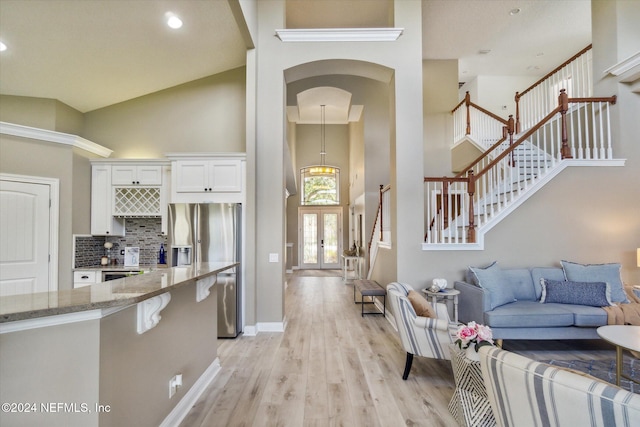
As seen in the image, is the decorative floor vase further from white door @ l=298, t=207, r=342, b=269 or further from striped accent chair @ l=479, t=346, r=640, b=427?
white door @ l=298, t=207, r=342, b=269

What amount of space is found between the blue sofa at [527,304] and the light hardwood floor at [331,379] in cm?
32

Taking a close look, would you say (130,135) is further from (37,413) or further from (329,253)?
(329,253)

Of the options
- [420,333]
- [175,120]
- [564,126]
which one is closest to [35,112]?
[175,120]

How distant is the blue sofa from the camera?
134 inches

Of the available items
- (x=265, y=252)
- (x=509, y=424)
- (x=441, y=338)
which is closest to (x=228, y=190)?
(x=265, y=252)

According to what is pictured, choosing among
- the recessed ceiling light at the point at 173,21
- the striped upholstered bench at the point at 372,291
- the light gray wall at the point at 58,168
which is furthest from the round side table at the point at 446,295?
the light gray wall at the point at 58,168

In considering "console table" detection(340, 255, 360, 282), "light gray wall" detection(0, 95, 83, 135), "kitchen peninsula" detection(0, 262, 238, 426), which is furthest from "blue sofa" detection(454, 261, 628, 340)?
"light gray wall" detection(0, 95, 83, 135)

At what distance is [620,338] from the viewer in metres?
2.52

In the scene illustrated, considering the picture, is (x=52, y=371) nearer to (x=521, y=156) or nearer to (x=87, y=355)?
(x=87, y=355)

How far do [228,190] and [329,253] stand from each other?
26.3ft

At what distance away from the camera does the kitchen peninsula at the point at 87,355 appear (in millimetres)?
1289

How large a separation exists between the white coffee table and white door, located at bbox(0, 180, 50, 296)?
6.20 metres

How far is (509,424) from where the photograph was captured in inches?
49.8

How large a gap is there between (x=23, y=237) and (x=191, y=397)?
331 centimetres
